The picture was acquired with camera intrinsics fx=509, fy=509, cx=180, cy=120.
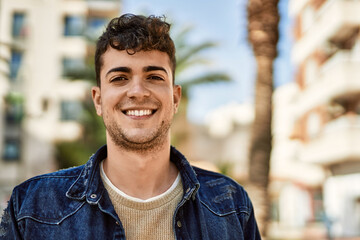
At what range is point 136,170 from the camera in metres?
2.71

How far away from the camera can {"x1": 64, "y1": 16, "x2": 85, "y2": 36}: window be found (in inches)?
1390

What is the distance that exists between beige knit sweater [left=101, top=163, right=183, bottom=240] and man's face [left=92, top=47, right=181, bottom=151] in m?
0.27

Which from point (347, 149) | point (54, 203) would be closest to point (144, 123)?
point (54, 203)

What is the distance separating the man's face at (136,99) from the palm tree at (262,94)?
6.02m

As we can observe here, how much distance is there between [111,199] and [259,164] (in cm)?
617

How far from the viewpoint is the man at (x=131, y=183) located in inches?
99.7

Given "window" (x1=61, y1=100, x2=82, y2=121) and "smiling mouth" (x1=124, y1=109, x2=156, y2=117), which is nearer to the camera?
"smiling mouth" (x1=124, y1=109, x2=156, y2=117)

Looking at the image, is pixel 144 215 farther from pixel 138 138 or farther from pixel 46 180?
pixel 46 180

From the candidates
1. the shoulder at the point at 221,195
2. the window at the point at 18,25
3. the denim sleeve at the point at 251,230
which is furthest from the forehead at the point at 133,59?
the window at the point at 18,25

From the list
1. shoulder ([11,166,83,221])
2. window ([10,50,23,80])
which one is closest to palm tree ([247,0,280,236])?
shoulder ([11,166,83,221])

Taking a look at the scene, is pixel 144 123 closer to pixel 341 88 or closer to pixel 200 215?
pixel 200 215

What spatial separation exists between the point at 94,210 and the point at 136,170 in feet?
0.99

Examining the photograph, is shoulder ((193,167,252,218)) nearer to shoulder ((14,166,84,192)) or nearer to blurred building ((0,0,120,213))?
shoulder ((14,166,84,192))

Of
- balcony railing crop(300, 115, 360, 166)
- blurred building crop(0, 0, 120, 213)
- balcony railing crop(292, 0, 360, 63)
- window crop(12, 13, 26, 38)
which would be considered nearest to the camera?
balcony railing crop(300, 115, 360, 166)
